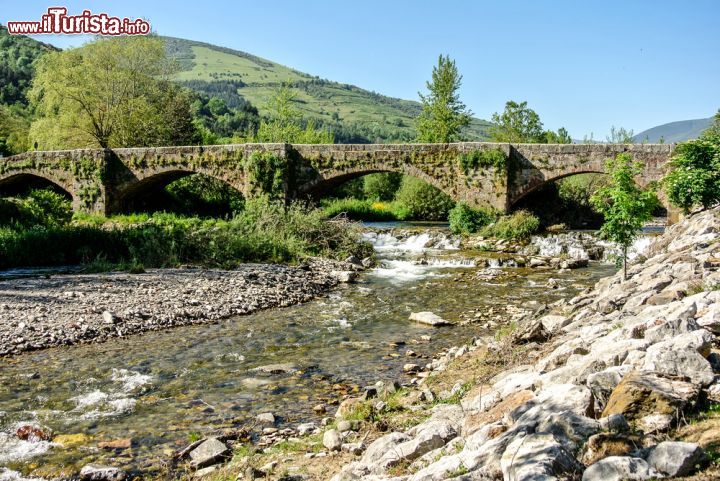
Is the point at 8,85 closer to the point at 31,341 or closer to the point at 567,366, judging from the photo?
the point at 31,341

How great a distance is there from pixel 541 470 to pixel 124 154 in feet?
116

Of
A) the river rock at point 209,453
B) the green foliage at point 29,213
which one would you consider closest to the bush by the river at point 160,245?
the green foliage at point 29,213

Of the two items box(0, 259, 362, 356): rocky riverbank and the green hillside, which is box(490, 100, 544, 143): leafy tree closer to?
box(0, 259, 362, 356): rocky riverbank

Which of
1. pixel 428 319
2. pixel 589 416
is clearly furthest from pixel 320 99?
pixel 589 416

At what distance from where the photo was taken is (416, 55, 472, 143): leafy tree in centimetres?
4769

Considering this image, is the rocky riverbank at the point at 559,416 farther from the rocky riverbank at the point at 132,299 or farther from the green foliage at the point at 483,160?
the green foliage at the point at 483,160

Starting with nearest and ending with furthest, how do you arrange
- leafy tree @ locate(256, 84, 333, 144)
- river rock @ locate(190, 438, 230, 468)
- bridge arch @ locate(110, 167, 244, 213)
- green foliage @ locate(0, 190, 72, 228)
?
river rock @ locate(190, 438, 230, 468) < green foliage @ locate(0, 190, 72, 228) < bridge arch @ locate(110, 167, 244, 213) < leafy tree @ locate(256, 84, 333, 144)

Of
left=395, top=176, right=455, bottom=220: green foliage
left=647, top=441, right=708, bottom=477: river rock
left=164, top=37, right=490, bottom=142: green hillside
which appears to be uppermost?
left=164, top=37, right=490, bottom=142: green hillside

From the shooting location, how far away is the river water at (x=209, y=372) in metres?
6.49

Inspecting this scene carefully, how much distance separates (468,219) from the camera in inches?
1075

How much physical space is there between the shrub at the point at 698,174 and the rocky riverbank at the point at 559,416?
9304mm

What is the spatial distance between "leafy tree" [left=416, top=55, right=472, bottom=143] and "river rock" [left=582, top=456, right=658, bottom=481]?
149 feet

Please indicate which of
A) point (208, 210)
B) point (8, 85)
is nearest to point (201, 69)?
point (8, 85)

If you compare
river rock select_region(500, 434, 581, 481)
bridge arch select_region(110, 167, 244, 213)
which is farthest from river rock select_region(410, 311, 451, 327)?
bridge arch select_region(110, 167, 244, 213)
